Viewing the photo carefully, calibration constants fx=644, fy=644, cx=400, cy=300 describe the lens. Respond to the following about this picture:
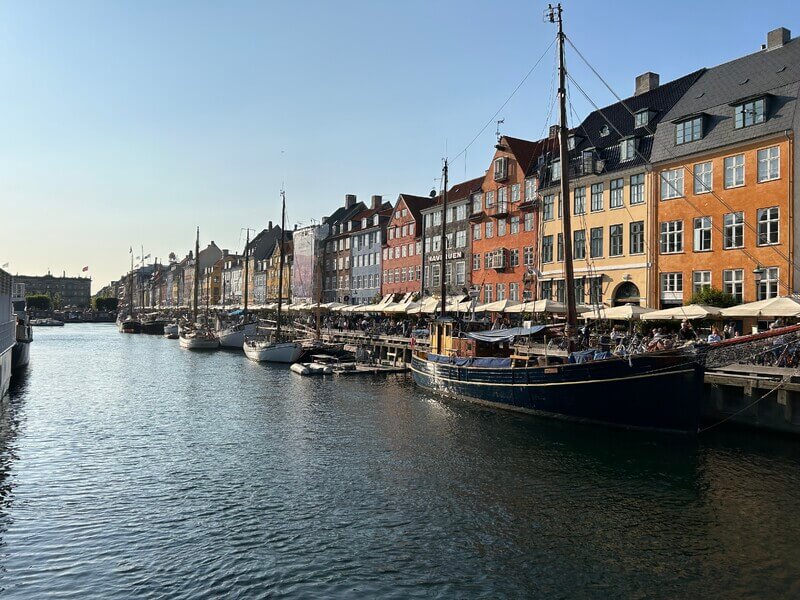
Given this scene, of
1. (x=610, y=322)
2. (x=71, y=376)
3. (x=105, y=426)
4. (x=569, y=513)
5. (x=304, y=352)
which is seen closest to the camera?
(x=569, y=513)

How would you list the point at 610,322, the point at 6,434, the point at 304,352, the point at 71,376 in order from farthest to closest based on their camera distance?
1. the point at 304,352
2. the point at 71,376
3. the point at 610,322
4. the point at 6,434

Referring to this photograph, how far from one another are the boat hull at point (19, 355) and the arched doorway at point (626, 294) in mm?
43497

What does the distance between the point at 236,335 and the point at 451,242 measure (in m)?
30.2

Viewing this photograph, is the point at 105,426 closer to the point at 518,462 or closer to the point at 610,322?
the point at 518,462

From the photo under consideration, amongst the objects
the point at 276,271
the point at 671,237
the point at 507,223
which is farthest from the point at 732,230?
the point at 276,271

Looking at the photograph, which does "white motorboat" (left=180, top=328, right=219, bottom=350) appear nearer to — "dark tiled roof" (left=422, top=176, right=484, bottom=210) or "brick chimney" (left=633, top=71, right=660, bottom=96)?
"dark tiled roof" (left=422, top=176, right=484, bottom=210)

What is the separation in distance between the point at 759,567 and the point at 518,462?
9.09 meters

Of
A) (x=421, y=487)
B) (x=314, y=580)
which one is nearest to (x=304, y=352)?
(x=421, y=487)

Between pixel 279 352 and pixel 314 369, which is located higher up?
pixel 279 352

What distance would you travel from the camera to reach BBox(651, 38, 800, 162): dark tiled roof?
36.3 meters

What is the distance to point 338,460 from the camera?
21.8m

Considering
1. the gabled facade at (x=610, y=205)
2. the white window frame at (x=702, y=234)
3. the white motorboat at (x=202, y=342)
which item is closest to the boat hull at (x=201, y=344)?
the white motorboat at (x=202, y=342)

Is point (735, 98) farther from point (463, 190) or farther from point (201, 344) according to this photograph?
point (201, 344)

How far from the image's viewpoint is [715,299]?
35438 millimetres
